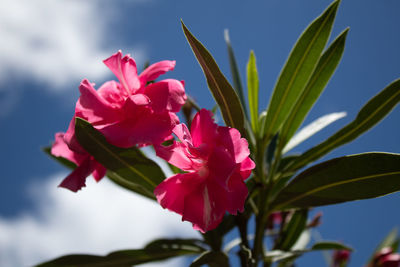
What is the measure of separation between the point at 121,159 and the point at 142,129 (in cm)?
26

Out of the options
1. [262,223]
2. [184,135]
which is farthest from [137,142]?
[262,223]

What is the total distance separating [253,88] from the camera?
1431 mm

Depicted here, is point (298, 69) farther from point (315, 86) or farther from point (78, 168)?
point (78, 168)

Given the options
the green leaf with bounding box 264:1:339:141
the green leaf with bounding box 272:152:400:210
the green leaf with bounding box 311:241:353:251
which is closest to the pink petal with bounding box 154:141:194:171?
the green leaf with bounding box 272:152:400:210

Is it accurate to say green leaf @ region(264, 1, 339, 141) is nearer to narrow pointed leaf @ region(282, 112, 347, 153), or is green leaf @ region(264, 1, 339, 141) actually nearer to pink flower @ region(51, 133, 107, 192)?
narrow pointed leaf @ region(282, 112, 347, 153)

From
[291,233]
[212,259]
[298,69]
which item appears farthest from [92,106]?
[291,233]

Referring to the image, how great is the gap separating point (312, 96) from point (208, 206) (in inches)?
28.1

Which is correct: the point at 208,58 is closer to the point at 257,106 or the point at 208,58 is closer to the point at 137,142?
the point at 137,142

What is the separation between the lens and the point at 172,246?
1.42 meters

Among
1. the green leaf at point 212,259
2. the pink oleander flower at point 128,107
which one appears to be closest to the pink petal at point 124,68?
the pink oleander flower at point 128,107

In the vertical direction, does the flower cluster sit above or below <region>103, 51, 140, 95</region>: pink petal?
below

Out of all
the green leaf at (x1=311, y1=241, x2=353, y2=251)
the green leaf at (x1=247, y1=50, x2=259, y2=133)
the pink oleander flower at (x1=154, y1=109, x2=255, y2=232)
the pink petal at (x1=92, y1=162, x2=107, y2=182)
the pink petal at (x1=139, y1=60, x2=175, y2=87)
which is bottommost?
the green leaf at (x1=311, y1=241, x2=353, y2=251)

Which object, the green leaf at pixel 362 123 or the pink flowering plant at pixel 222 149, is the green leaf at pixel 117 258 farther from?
the green leaf at pixel 362 123

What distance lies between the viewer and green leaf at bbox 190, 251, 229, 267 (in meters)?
1.08
